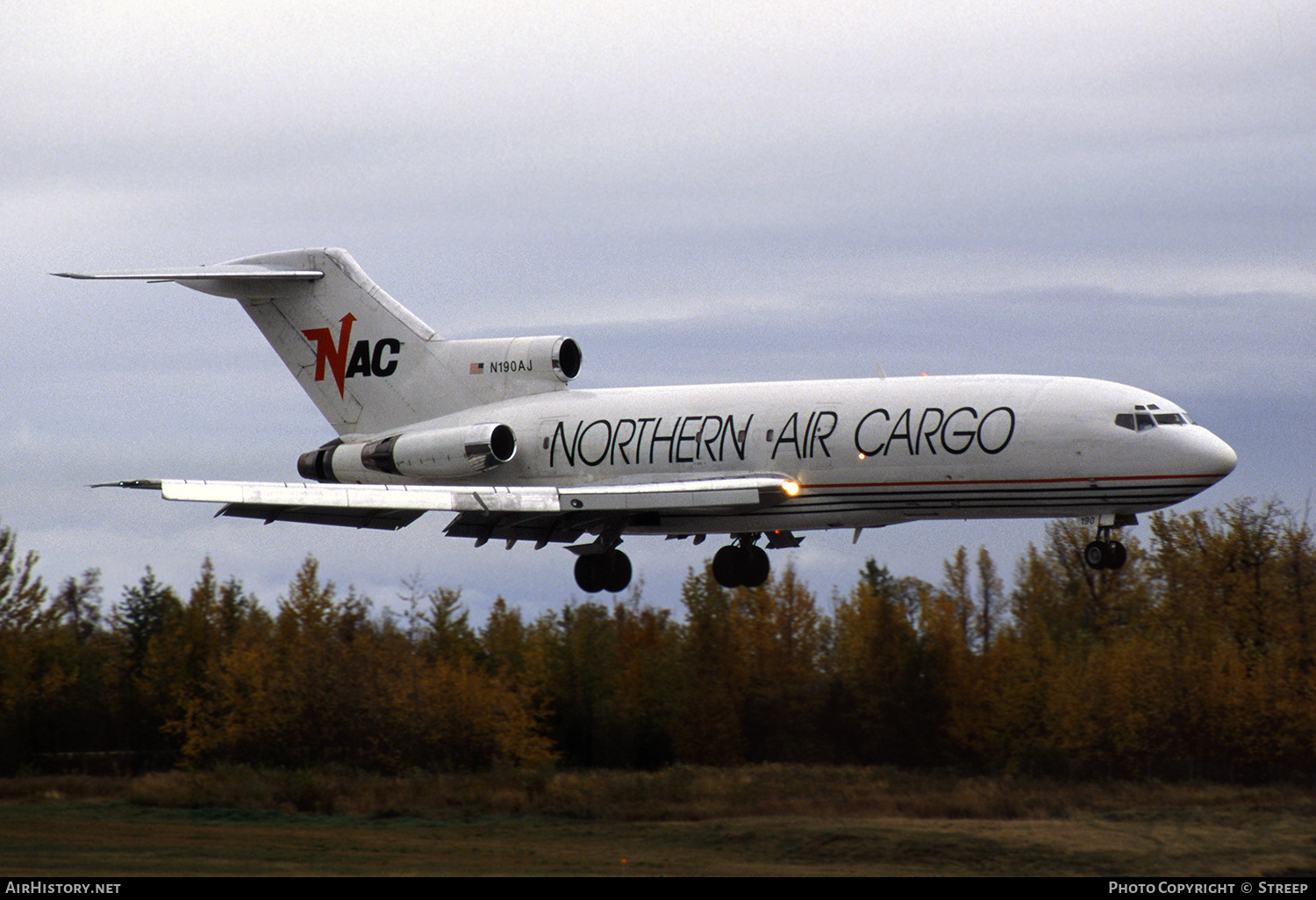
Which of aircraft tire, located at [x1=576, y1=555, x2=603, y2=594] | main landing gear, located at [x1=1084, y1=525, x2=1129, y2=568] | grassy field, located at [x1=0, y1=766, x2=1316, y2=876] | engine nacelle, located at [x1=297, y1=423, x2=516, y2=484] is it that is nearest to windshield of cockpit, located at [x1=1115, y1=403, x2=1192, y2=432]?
main landing gear, located at [x1=1084, y1=525, x2=1129, y2=568]

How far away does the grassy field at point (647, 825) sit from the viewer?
36969 millimetres

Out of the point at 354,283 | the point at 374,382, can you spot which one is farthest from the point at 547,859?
the point at 354,283

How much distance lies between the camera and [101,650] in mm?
67938

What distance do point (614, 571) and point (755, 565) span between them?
347cm

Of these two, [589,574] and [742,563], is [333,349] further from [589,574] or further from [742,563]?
[742,563]

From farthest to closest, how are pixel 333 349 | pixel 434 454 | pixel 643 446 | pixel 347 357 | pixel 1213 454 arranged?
pixel 333 349, pixel 347 357, pixel 434 454, pixel 643 446, pixel 1213 454

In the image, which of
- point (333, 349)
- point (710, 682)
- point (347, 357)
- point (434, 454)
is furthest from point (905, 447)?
point (710, 682)

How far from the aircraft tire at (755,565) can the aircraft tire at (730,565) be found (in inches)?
3.7

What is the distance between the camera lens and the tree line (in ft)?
195

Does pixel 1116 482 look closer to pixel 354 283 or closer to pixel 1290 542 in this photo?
pixel 354 283

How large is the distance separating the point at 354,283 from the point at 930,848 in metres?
20.6

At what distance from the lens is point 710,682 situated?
6612 centimetres

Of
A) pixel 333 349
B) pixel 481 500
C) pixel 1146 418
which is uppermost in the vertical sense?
pixel 333 349

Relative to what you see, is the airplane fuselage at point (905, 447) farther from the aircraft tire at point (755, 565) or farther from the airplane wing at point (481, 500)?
the aircraft tire at point (755, 565)
